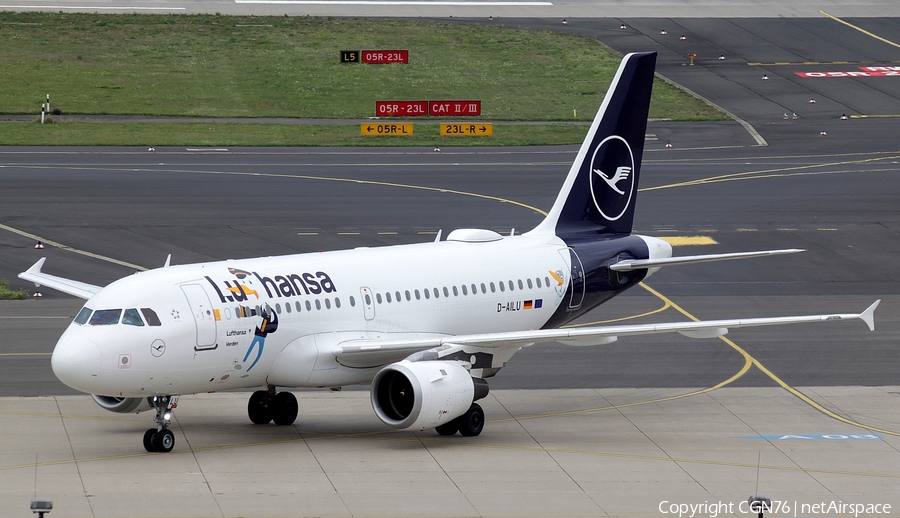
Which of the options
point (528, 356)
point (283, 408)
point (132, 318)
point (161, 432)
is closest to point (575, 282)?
point (528, 356)

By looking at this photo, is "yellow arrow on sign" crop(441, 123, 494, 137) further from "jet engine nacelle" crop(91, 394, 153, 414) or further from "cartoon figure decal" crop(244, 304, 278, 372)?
"jet engine nacelle" crop(91, 394, 153, 414)

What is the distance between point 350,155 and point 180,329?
50.0 meters

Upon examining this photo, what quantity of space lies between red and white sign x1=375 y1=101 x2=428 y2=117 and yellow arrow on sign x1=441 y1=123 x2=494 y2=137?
4501 mm

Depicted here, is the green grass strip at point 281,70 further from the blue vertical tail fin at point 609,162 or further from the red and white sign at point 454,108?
the blue vertical tail fin at point 609,162

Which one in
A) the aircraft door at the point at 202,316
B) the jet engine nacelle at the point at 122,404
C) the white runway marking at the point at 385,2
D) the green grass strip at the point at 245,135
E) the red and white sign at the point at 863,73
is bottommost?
the green grass strip at the point at 245,135

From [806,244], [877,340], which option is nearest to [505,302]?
[877,340]

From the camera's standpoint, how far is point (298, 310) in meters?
31.9

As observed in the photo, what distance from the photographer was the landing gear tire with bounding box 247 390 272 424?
1331 inches

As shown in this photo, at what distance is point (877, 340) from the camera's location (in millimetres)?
44125

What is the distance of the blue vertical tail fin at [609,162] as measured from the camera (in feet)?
A: 129

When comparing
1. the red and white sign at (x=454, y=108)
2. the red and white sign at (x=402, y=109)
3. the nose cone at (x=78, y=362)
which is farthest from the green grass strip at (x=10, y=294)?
the red and white sign at (x=454, y=108)

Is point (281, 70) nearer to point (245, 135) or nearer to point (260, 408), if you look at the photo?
point (245, 135)

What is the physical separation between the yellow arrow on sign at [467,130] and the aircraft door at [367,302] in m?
53.2

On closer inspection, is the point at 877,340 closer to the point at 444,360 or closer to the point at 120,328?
the point at 444,360
